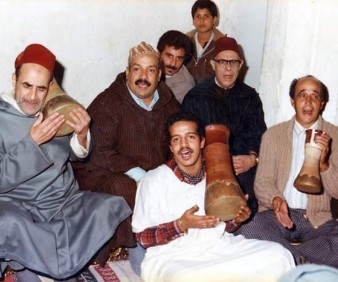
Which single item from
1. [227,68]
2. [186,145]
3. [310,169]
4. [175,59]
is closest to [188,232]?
[186,145]

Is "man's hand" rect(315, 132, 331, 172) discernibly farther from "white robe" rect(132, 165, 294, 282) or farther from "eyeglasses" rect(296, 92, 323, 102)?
"white robe" rect(132, 165, 294, 282)

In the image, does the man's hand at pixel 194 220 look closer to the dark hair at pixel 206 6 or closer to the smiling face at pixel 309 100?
the smiling face at pixel 309 100

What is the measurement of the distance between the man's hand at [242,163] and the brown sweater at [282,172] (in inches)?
9.9

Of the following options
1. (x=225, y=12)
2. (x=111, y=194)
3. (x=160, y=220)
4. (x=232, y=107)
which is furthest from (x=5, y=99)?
(x=225, y=12)

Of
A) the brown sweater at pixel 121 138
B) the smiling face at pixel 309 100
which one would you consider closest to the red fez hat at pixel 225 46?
the brown sweater at pixel 121 138

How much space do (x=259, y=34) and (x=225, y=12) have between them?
1.71ft

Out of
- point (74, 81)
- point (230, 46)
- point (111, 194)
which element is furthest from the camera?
point (74, 81)

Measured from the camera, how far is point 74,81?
6.66 m

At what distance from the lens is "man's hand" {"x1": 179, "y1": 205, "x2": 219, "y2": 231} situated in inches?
Result: 148

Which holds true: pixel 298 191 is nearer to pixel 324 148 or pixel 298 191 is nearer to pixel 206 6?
pixel 324 148

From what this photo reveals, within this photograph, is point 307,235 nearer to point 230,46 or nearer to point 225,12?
point 230,46

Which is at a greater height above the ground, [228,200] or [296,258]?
[228,200]

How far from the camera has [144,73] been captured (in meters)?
4.84

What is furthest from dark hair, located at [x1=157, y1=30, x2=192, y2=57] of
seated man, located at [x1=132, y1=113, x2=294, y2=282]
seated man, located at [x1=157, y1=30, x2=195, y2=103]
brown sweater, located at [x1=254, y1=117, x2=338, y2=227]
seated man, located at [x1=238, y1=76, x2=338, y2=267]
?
seated man, located at [x1=132, y1=113, x2=294, y2=282]
